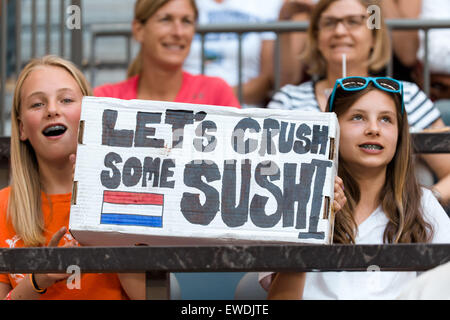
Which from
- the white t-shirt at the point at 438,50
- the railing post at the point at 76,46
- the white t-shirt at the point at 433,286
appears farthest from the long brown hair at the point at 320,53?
the white t-shirt at the point at 433,286

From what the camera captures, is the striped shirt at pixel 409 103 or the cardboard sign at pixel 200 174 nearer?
the cardboard sign at pixel 200 174

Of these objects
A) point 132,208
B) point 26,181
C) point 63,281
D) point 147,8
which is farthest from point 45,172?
point 147,8

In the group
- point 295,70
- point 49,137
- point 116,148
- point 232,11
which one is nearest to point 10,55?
point 232,11

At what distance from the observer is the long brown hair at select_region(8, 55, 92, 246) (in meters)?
2.66

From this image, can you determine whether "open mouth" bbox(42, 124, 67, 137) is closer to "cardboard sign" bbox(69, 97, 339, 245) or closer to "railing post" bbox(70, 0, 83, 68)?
"cardboard sign" bbox(69, 97, 339, 245)

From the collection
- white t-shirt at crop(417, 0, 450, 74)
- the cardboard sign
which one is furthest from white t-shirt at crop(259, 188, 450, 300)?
white t-shirt at crop(417, 0, 450, 74)

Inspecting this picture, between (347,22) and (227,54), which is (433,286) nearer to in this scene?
(347,22)

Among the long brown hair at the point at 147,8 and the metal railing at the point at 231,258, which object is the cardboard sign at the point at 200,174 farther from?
the long brown hair at the point at 147,8

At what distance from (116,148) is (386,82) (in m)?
1.13

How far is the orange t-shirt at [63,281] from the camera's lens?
8.63 feet

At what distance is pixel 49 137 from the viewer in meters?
2.74

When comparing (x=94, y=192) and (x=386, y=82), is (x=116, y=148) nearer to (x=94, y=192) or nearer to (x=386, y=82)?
(x=94, y=192)

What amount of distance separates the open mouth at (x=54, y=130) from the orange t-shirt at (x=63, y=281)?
0.69 ft

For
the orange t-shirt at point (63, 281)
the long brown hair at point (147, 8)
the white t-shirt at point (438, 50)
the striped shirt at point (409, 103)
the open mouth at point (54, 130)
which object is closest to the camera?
the orange t-shirt at point (63, 281)
